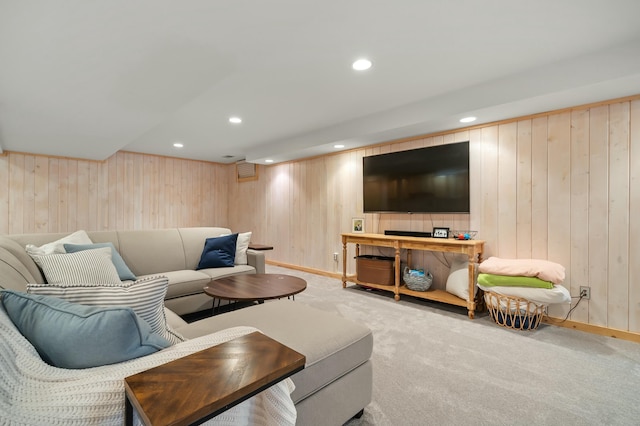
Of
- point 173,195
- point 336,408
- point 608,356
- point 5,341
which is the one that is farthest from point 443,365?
point 173,195

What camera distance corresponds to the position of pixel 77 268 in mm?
1946

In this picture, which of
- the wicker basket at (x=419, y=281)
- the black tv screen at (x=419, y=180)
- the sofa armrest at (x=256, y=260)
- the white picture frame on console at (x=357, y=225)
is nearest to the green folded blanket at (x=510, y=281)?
the wicker basket at (x=419, y=281)

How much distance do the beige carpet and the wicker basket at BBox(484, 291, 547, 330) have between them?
93 millimetres

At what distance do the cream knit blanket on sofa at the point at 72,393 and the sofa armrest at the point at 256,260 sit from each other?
2569mm

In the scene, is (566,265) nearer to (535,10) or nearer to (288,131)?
(535,10)

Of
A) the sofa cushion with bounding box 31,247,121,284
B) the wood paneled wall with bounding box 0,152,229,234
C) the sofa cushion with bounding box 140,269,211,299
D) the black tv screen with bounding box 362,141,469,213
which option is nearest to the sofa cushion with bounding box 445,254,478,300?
the black tv screen with bounding box 362,141,469,213

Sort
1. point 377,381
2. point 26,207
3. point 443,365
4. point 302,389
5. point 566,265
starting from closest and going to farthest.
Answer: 1. point 302,389
2. point 377,381
3. point 443,365
4. point 566,265
5. point 26,207

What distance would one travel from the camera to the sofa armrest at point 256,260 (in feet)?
11.4

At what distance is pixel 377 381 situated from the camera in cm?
185

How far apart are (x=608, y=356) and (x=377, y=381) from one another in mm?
1789

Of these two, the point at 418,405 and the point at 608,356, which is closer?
the point at 418,405

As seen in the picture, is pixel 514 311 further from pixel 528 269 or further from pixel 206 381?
pixel 206 381

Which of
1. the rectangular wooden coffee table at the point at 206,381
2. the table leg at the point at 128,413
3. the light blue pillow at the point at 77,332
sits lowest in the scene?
the table leg at the point at 128,413

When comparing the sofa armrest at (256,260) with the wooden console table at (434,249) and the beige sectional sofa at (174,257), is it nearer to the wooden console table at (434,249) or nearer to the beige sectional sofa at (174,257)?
the beige sectional sofa at (174,257)
